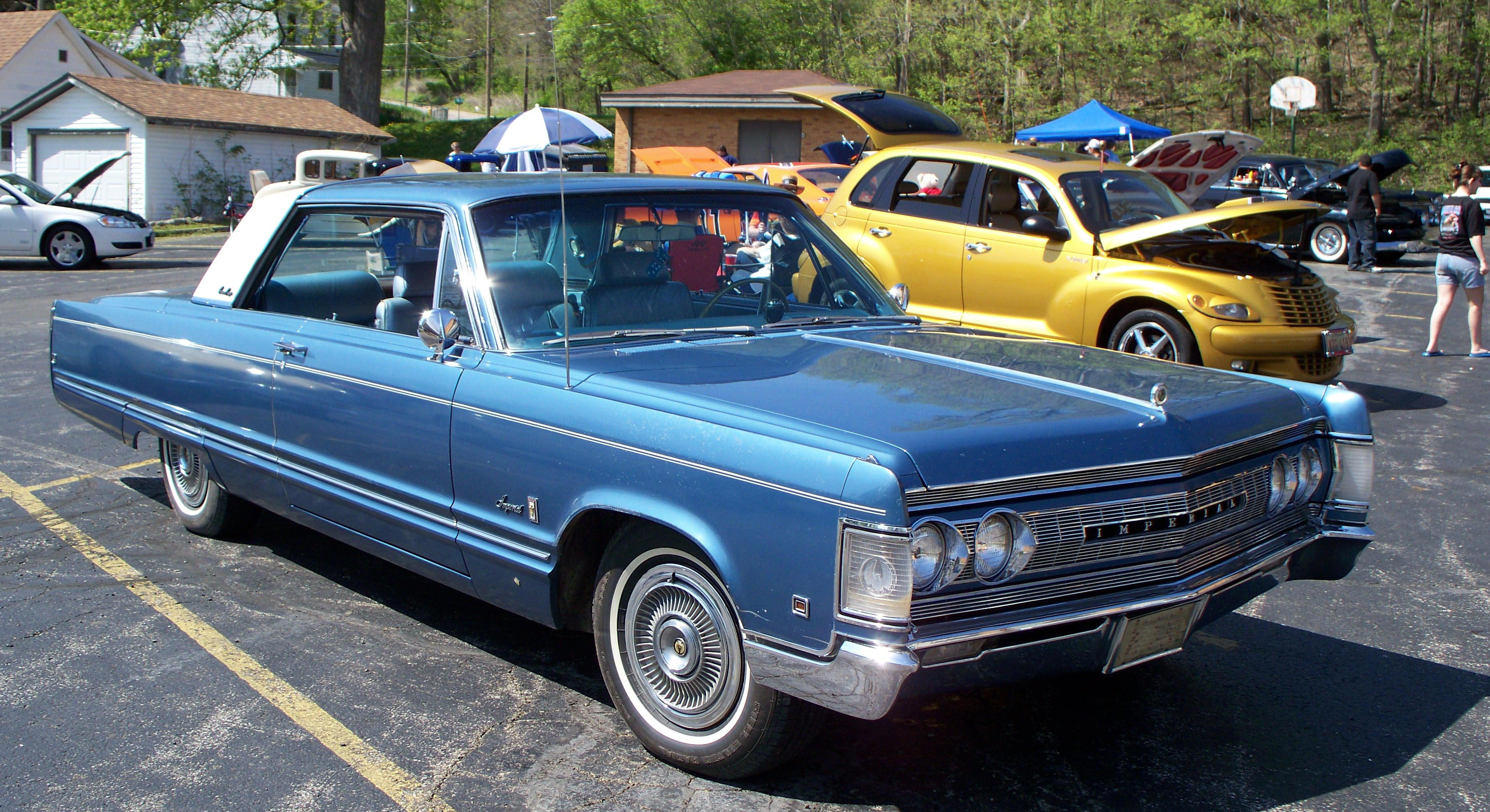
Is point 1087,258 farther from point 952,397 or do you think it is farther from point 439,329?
point 439,329

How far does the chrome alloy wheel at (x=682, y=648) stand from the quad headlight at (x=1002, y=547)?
0.67 m

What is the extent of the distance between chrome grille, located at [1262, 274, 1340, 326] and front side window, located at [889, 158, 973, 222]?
2.27 m

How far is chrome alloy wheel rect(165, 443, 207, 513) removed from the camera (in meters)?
5.45

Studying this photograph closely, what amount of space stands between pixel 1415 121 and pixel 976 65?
1420cm

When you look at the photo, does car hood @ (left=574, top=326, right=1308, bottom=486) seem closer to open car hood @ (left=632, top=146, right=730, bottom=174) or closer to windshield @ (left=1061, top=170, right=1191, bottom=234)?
windshield @ (left=1061, top=170, right=1191, bottom=234)

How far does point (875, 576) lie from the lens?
2.71 meters

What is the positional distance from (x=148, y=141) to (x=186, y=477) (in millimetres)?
29654

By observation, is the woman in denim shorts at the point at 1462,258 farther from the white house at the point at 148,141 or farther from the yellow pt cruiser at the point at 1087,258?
the white house at the point at 148,141

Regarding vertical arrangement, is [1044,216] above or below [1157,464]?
above

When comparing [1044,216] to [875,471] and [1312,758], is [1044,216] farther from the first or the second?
[875,471]

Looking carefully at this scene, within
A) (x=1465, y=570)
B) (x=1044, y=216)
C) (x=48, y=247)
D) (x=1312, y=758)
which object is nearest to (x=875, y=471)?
(x=1312, y=758)

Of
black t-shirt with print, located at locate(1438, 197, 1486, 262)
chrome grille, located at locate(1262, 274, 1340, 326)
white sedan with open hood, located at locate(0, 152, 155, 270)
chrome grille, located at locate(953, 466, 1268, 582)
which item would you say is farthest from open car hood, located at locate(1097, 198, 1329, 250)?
white sedan with open hood, located at locate(0, 152, 155, 270)

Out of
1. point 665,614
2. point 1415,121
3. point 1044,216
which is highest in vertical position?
point 1415,121

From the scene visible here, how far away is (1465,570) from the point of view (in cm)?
540
